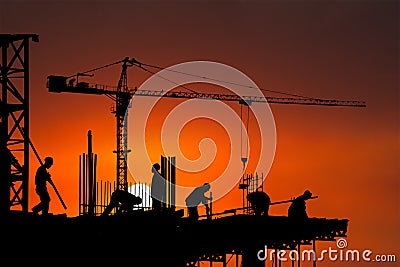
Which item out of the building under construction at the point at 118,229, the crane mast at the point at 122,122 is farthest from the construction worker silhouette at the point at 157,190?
the crane mast at the point at 122,122

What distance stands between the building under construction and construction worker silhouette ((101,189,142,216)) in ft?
0.93

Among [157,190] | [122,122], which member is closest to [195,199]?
[157,190]

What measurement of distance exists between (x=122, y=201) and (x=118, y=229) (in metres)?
1.57

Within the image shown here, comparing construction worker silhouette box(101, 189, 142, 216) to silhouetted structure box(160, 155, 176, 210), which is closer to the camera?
construction worker silhouette box(101, 189, 142, 216)

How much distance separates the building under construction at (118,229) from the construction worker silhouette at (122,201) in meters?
0.28

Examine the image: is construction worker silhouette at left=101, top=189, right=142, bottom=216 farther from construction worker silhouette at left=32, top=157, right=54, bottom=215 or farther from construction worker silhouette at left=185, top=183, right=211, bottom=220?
construction worker silhouette at left=185, top=183, right=211, bottom=220

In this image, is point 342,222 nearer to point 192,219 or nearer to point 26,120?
point 192,219

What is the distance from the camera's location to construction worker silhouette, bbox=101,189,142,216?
2933 centimetres

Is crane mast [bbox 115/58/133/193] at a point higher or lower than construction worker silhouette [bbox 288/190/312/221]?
higher

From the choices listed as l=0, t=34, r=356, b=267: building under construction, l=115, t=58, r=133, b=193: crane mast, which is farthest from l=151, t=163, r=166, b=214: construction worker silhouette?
l=115, t=58, r=133, b=193: crane mast

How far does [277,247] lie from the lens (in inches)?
1543

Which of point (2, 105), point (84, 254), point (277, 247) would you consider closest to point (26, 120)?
point (2, 105)

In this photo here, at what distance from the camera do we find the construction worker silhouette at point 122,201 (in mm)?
29333

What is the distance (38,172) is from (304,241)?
42.3 ft
